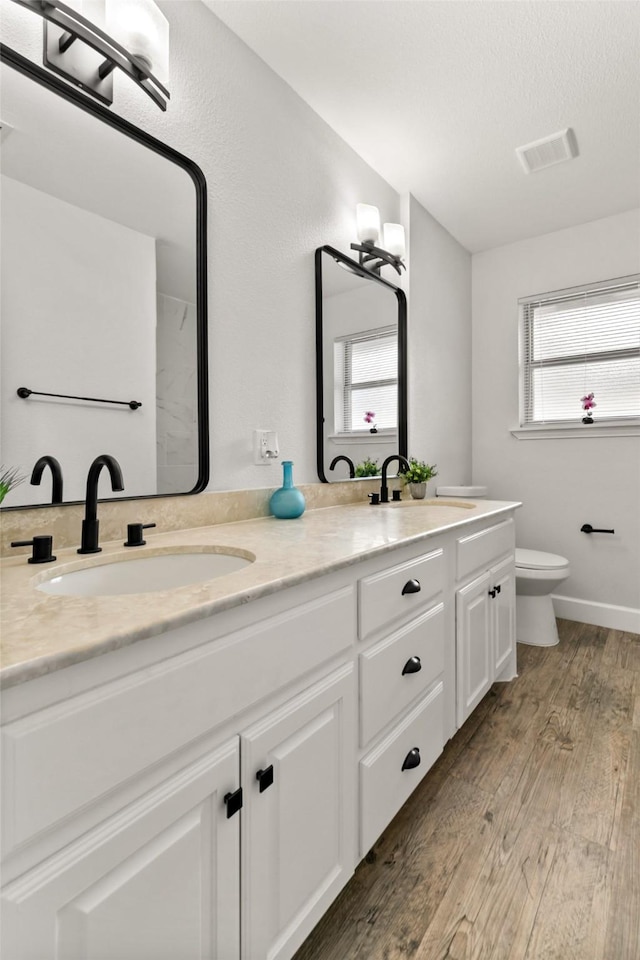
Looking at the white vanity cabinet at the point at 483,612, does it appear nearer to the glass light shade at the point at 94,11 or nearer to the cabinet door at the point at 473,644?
the cabinet door at the point at 473,644

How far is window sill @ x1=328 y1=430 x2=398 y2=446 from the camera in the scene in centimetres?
209

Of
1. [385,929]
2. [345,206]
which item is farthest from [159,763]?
[345,206]

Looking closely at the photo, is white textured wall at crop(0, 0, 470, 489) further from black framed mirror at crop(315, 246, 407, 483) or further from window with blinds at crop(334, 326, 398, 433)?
window with blinds at crop(334, 326, 398, 433)

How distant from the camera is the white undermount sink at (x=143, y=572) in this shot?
39.3 inches

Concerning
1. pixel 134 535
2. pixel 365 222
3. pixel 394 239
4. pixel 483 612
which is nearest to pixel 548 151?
pixel 394 239

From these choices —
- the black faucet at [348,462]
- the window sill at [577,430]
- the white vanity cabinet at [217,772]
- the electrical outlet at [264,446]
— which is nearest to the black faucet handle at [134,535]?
the white vanity cabinet at [217,772]

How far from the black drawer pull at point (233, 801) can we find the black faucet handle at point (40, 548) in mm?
596

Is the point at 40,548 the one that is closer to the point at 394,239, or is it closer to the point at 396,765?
the point at 396,765

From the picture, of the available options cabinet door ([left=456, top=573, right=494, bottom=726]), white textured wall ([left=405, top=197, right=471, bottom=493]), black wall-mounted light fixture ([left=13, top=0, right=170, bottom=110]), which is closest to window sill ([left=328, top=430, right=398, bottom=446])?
white textured wall ([left=405, top=197, right=471, bottom=493])

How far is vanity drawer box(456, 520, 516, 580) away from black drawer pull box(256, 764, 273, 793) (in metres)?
0.96

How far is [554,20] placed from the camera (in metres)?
1.63

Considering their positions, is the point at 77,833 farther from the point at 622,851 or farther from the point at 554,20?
the point at 554,20

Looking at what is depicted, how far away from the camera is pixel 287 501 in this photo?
1.65 metres

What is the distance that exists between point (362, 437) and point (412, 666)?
119cm
